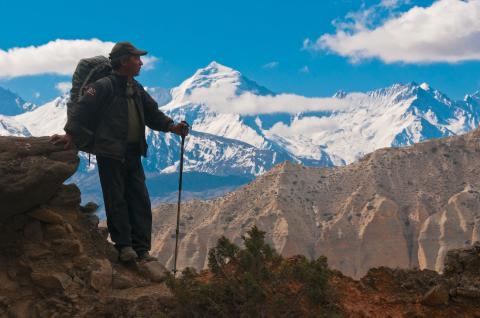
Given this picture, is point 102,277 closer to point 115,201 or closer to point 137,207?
point 115,201

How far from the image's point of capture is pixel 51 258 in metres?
8.75

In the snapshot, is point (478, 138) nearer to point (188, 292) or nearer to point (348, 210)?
point (348, 210)

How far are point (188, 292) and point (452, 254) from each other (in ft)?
12.8

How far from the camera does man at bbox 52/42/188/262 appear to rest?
369 inches

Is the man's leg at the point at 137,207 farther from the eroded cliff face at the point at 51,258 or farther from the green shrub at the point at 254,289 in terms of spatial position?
the green shrub at the point at 254,289

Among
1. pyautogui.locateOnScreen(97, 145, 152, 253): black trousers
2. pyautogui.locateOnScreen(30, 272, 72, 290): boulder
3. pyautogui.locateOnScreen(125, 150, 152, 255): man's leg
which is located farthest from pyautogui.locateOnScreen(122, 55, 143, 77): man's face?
pyautogui.locateOnScreen(30, 272, 72, 290): boulder

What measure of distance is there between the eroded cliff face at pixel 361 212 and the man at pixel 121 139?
356 feet

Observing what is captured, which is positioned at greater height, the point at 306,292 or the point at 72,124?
the point at 72,124

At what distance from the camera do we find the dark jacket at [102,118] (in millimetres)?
9328

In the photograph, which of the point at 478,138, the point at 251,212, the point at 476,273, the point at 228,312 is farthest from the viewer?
the point at 478,138

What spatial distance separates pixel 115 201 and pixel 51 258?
4.14ft

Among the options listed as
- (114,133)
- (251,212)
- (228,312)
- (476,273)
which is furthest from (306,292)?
(251,212)

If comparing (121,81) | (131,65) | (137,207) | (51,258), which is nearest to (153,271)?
(137,207)

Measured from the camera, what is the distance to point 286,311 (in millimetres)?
7469
